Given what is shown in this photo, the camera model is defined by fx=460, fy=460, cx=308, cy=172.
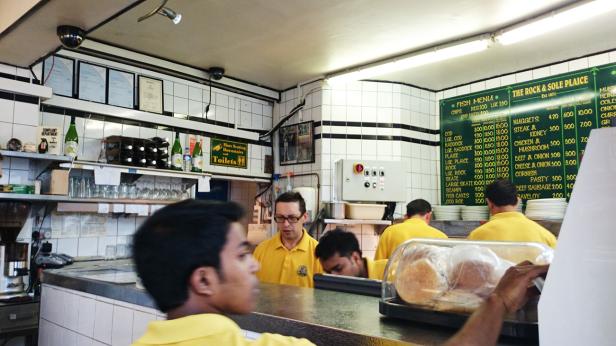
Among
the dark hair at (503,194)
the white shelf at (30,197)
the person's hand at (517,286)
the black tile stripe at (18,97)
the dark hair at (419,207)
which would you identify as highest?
the black tile stripe at (18,97)

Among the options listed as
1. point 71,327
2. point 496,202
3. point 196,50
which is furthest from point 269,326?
point 196,50

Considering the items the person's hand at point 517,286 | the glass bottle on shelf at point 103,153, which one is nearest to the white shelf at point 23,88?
the glass bottle on shelf at point 103,153

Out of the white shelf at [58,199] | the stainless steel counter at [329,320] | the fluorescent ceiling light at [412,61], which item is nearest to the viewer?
the stainless steel counter at [329,320]

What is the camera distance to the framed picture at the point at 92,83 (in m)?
4.52

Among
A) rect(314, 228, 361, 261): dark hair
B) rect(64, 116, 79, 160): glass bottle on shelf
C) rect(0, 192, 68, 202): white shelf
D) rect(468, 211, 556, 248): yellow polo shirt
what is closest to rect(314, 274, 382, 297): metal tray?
rect(314, 228, 361, 261): dark hair

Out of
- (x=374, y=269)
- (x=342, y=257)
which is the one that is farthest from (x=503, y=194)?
(x=342, y=257)

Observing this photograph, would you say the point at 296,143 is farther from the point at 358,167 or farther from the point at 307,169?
the point at 358,167

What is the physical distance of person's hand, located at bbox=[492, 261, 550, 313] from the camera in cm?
107

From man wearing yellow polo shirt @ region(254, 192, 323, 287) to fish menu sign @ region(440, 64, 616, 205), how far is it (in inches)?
121

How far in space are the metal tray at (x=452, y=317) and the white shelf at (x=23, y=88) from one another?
3761mm

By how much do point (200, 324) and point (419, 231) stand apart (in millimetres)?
3334

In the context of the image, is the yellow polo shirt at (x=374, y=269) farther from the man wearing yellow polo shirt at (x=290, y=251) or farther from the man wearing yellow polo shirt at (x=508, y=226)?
the man wearing yellow polo shirt at (x=508, y=226)

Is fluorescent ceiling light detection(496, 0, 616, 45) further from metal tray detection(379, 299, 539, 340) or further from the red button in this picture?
metal tray detection(379, 299, 539, 340)

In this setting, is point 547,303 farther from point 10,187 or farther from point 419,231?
point 10,187
